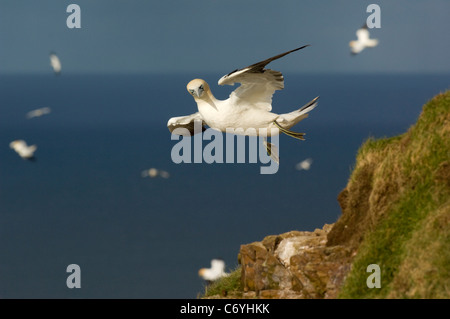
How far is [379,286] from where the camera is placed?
13.4 meters

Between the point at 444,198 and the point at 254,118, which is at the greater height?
the point at 254,118

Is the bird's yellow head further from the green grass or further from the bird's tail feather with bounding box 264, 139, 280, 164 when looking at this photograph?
the green grass

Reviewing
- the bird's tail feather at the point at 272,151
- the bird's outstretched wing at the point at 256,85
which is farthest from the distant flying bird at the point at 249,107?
the bird's tail feather at the point at 272,151

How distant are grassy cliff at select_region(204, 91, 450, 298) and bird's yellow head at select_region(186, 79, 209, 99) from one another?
327 centimetres

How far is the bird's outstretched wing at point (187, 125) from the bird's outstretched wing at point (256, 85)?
3.60 feet

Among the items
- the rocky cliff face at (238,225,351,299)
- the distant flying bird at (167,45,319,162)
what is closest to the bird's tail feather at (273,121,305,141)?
the distant flying bird at (167,45,319,162)

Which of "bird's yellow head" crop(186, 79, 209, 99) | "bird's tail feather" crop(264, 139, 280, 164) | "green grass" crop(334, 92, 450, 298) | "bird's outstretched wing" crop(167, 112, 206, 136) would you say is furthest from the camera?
"bird's tail feather" crop(264, 139, 280, 164)

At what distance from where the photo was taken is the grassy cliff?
508 inches

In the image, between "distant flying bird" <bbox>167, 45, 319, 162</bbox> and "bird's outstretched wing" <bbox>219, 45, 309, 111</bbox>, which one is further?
"distant flying bird" <bbox>167, 45, 319, 162</bbox>

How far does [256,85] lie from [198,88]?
1.08 m
